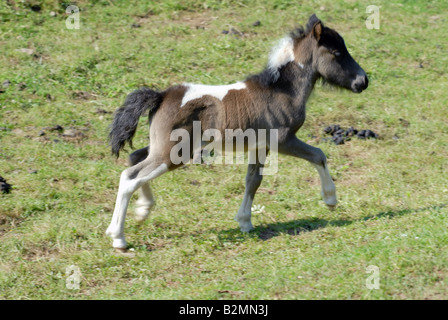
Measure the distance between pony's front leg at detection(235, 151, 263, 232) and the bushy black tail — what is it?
1347 mm

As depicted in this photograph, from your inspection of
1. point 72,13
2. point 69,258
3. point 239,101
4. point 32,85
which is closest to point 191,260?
point 69,258

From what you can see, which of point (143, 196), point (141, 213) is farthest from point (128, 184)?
point (141, 213)

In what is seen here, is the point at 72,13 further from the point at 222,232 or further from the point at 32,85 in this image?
the point at 222,232

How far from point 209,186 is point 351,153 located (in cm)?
246

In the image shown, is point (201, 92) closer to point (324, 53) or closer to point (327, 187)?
point (324, 53)

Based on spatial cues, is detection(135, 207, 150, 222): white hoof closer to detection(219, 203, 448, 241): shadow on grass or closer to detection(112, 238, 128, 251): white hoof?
detection(112, 238, 128, 251): white hoof

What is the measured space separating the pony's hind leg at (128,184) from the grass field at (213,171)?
0.63ft

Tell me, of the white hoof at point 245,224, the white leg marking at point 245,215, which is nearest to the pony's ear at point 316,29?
the white leg marking at point 245,215

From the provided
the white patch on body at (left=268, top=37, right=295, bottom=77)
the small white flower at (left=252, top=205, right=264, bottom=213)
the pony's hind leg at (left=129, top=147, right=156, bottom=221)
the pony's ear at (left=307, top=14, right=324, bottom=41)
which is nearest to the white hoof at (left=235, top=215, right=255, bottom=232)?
the small white flower at (left=252, top=205, right=264, bottom=213)

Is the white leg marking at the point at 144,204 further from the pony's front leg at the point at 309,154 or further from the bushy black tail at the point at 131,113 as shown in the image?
the pony's front leg at the point at 309,154

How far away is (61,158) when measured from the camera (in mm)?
8961

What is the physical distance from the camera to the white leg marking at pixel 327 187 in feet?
Result: 23.6

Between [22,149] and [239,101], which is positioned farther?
[22,149]

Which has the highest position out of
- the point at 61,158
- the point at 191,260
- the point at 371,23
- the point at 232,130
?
the point at 371,23
